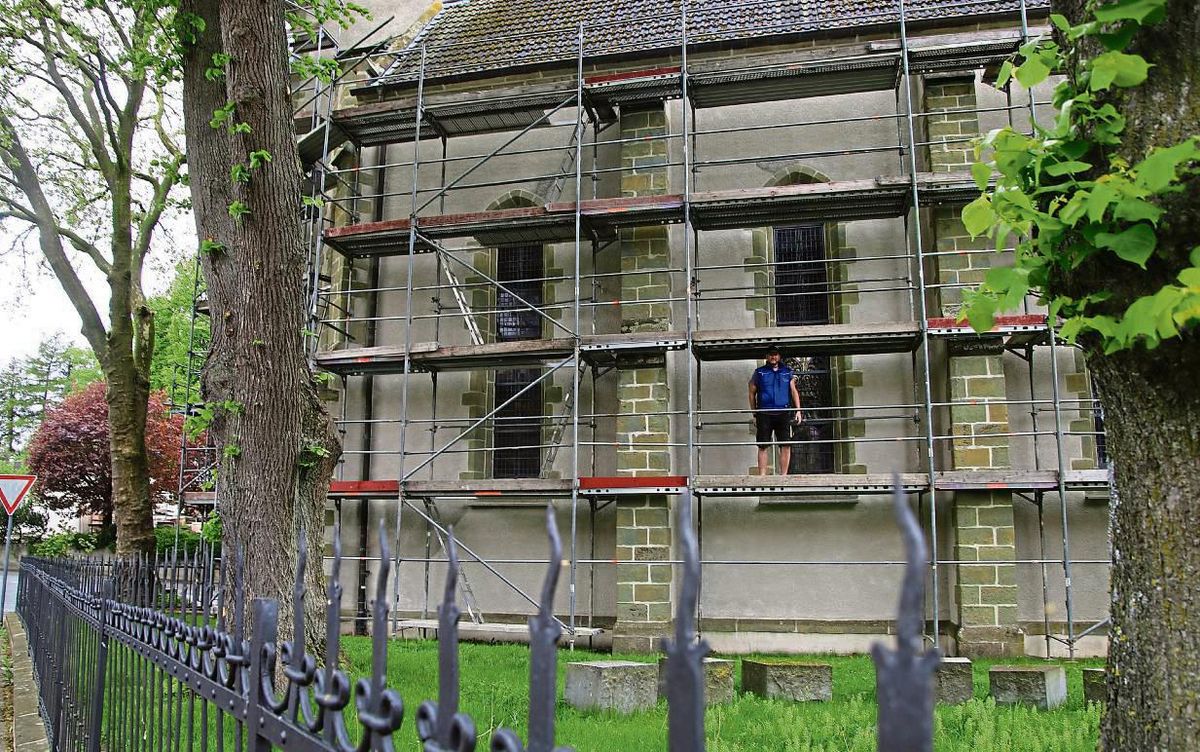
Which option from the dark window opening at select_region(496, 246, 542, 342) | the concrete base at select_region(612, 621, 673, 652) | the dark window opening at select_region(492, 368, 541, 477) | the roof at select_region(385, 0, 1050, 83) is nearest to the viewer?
the concrete base at select_region(612, 621, 673, 652)

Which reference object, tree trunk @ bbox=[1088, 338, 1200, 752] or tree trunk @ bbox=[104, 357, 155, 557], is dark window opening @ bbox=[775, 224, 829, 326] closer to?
tree trunk @ bbox=[1088, 338, 1200, 752]

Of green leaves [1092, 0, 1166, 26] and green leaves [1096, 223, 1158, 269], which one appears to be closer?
green leaves [1092, 0, 1166, 26]

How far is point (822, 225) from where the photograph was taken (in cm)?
1483

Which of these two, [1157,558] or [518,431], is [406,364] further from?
[1157,558]

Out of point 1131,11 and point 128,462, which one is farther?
point 128,462

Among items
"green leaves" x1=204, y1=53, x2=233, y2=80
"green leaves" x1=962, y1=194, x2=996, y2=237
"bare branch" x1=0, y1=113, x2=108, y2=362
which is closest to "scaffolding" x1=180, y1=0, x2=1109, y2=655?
"bare branch" x1=0, y1=113, x2=108, y2=362

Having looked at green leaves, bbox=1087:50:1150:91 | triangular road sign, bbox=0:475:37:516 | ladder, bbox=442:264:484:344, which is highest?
ladder, bbox=442:264:484:344

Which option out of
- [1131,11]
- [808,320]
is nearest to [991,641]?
[808,320]

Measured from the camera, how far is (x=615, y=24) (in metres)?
16.1

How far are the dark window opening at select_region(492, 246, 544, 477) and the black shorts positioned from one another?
3.66m

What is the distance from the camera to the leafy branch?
356 centimetres

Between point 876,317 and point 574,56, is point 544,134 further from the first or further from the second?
point 876,317

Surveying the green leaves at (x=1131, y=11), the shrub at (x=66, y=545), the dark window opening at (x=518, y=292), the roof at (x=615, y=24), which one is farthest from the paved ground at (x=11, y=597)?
the green leaves at (x=1131, y=11)

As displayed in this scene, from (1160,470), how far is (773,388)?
345 inches
